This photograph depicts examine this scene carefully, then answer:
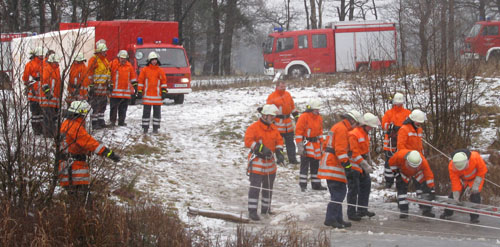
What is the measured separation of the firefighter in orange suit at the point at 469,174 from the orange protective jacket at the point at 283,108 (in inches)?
152

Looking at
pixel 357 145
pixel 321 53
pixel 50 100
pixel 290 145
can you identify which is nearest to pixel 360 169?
pixel 357 145

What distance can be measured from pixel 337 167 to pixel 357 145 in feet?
1.48

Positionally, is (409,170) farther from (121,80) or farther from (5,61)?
(121,80)

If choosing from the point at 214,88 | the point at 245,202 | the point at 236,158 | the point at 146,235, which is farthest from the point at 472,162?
the point at 214,88

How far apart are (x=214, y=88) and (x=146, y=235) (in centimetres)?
1648

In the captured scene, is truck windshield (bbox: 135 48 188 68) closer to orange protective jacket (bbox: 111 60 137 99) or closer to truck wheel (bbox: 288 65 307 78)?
orange protective jacket (bbox: 111 60 137 99)

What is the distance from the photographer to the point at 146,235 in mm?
6699

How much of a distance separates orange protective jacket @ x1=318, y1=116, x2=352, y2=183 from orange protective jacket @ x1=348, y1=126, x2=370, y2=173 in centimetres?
9

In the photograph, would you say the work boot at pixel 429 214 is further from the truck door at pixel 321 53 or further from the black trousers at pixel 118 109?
the truck door at pixel 321 53

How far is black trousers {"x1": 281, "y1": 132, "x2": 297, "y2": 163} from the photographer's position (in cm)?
1203

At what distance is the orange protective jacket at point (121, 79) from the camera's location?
43.6ft

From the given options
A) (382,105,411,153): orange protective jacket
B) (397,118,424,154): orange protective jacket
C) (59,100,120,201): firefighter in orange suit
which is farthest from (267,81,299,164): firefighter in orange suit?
(59,100,120,201): firefighter in orange suit

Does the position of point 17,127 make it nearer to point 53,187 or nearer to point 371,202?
point 53,187

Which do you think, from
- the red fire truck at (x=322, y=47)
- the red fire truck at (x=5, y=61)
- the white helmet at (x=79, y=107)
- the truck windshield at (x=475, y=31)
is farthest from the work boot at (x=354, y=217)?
the truck windshield at (x=475, y=31)
